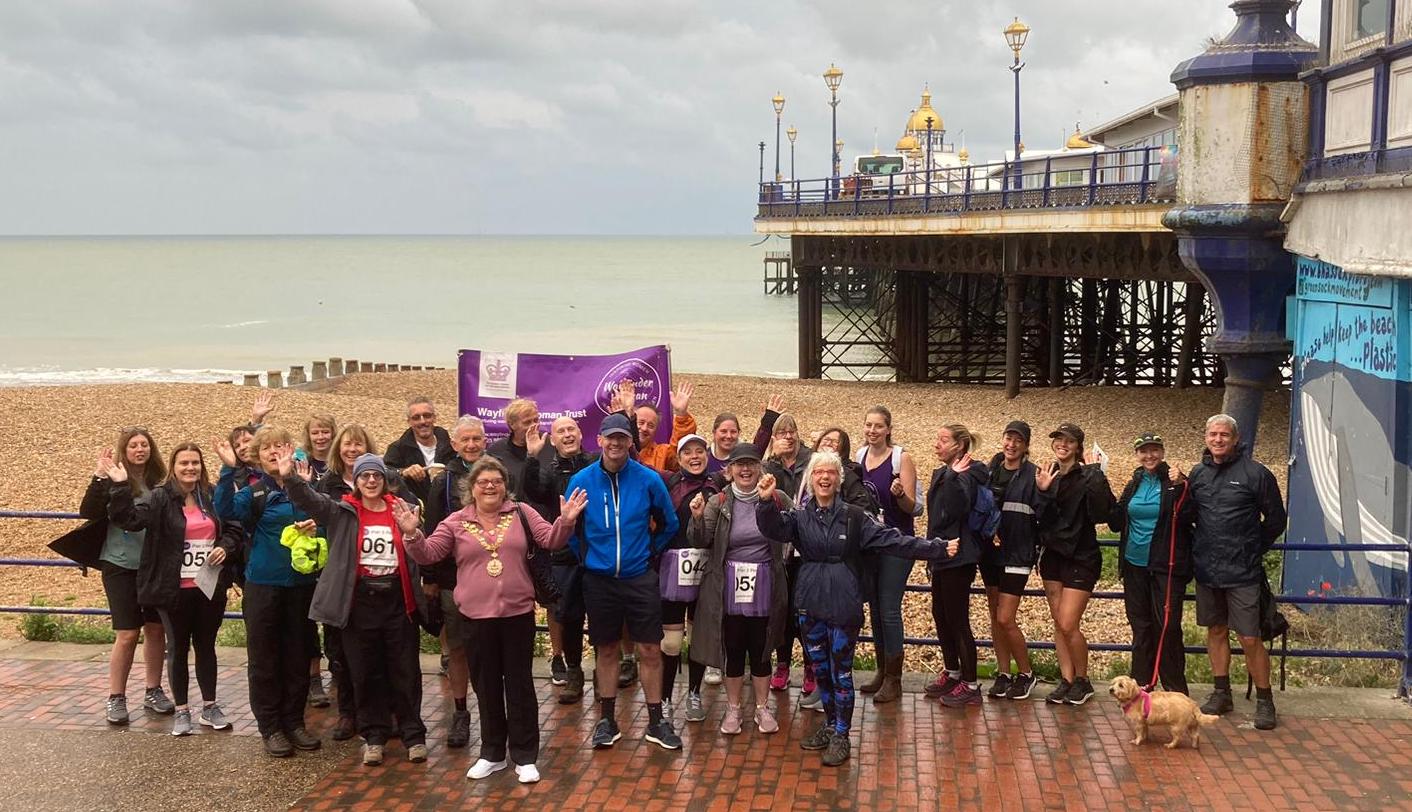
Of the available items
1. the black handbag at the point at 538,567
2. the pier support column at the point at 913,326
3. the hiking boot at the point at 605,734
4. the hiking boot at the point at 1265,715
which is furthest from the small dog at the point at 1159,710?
the pier support column at the point at 913,326

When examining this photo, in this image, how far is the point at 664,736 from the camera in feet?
23.1

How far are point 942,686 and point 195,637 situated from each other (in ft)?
13.2

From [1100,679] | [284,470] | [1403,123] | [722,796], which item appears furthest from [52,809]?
[1403,123]

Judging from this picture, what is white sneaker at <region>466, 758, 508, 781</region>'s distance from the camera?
672 cm

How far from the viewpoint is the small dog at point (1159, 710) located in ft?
22.4

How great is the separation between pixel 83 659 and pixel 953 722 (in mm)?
5339

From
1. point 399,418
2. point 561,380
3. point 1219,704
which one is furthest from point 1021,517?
point 399,418

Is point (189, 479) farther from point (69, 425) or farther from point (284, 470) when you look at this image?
point (69, 425)

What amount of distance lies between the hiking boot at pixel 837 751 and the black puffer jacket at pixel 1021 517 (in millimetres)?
1340

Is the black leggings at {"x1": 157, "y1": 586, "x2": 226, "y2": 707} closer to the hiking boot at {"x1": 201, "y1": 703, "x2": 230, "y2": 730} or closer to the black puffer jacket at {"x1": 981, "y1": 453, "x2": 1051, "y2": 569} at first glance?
the hiking boot at {"x1": 201, "y1": 703, "x2": 230, "y2": 730}

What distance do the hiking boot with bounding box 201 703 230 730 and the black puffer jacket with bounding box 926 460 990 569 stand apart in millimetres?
3840

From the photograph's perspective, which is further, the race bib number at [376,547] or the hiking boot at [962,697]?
the hiking boot at [962,697]

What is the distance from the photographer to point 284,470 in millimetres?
6648

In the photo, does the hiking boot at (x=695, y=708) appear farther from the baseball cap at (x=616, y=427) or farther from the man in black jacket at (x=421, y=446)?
the man in black jacket at (x=421, y=446)
